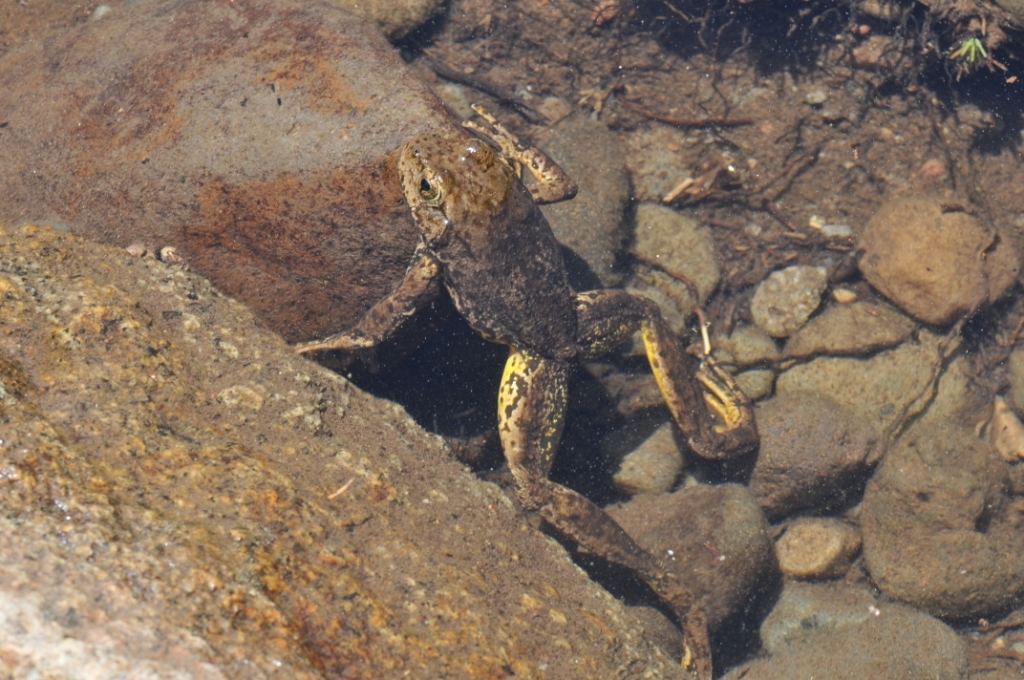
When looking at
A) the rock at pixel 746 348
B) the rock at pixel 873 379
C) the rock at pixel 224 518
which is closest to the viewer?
the rock at pixel 224 518

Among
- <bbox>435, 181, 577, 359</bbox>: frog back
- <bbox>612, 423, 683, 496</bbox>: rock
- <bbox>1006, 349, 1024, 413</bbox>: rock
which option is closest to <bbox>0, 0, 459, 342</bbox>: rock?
<bbox>435, 181, 577, 359</bbox>: frog back

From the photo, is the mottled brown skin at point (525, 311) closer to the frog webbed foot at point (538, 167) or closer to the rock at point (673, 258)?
the frog webbed foot at point (538, 167)

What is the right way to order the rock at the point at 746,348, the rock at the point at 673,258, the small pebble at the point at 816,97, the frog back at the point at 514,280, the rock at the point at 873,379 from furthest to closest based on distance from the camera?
the small pebble at the point at 816,97 → the rock at the point at 673,258 → the rock at the point at 746,348 → the rock at the point at 873,379 → the frog back at the point at 514,280

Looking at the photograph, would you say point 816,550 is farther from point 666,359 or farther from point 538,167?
point 538,167

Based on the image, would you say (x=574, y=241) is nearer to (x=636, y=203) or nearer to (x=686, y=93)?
(x=636, y=203)

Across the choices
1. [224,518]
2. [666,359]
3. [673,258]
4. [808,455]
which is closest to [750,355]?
[808,455]

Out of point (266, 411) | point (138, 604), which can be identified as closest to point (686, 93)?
point (266, 411)

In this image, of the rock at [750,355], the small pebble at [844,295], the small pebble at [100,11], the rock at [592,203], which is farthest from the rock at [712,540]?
the small pebble at [100,11]
